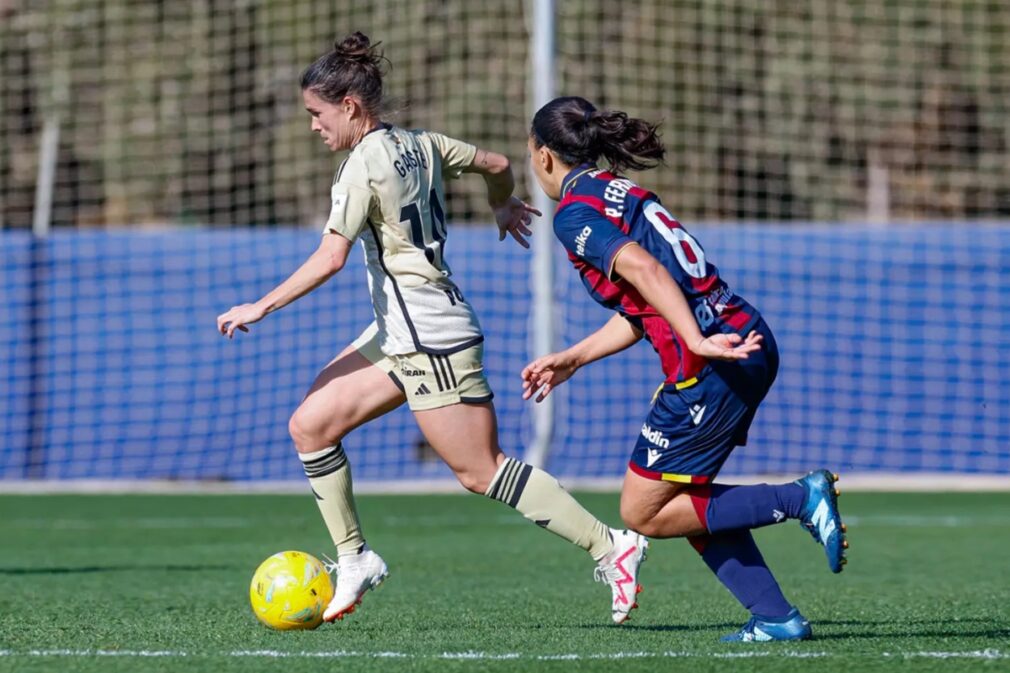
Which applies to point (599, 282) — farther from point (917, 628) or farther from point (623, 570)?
point (917, 628)

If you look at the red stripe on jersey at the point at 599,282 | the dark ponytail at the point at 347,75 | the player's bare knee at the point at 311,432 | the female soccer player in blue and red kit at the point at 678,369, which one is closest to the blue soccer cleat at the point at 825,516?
the female soccer player in blue and red kit at the point at 678,369

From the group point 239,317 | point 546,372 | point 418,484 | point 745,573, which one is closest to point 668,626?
point 745,573

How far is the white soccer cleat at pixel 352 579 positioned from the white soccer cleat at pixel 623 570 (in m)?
0.78

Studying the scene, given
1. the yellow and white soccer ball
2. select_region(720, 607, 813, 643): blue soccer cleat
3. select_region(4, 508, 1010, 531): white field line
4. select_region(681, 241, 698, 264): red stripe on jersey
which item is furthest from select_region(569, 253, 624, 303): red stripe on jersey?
select_region(4, 508, 1010, 531): white field line

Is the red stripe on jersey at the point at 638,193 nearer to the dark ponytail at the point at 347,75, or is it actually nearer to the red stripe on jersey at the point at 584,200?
the red stripe on jersey at the point at 584,200

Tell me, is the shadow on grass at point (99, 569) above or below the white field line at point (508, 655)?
below

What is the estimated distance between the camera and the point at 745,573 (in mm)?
5223

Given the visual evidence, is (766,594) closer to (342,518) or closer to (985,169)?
(342,518)

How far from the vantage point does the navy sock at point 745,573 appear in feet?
17.0

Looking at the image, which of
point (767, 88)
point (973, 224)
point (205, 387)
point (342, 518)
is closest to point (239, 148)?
point (205, 387)

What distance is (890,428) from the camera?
13.7 metres

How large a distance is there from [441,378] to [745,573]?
3.98ft

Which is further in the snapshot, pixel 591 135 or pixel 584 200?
pixel 591 135

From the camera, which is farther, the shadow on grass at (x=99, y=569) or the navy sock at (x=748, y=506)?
the shadow on grass at (x=99, y=569)
